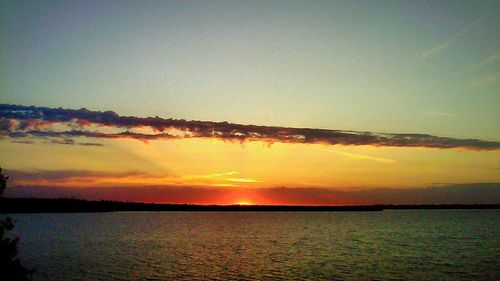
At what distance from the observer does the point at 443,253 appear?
80875 mm

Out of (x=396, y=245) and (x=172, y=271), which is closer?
(x=172, y=271)

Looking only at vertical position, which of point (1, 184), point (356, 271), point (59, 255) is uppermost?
point (1, 184)

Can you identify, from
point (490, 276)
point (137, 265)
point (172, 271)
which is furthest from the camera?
point (137, 265)

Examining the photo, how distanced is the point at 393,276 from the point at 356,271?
16.3 feet

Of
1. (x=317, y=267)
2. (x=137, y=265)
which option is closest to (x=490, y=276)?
(x=317, y=267)

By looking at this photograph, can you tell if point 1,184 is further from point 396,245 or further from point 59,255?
point 396,245

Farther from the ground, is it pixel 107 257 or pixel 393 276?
pixel 393 276

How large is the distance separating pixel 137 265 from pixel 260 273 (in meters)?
18.0

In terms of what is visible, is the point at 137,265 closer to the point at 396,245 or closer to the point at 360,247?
the point at 360,247

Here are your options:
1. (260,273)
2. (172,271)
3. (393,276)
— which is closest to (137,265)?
(172,271)

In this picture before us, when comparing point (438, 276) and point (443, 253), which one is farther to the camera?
point (443, 253)

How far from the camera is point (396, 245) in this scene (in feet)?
316

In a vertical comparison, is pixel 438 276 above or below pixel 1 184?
below

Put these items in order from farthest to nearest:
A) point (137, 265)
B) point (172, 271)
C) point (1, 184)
Result: point (137, 265) < point (172, 271) < point (1, 184)
